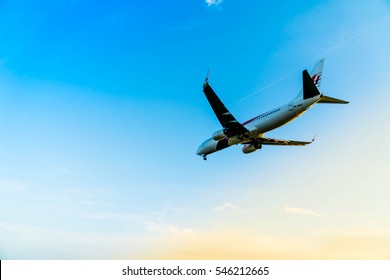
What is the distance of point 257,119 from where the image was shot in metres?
48.2

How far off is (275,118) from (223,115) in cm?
587

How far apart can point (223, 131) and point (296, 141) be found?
13.3m

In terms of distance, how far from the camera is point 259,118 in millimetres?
47906

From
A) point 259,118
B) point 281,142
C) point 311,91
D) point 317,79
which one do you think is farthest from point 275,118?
point 281,142

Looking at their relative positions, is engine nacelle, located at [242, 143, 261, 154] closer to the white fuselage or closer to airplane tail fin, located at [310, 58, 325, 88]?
the white fuselage

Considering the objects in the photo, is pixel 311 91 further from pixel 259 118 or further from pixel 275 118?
pixel 259 118

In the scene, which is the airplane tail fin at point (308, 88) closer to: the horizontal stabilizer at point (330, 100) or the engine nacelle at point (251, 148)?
the horizontal stabilizer at point (330, 100)

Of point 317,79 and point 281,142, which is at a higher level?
point 317,79

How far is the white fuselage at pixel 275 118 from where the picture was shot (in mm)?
A: 43656

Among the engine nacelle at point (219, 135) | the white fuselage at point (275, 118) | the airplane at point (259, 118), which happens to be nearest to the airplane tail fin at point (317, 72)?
the airplane at point (259, 118)

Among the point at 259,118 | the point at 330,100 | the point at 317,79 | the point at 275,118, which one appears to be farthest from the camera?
the point at 317,79

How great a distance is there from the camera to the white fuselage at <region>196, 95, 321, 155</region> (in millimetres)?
43656
